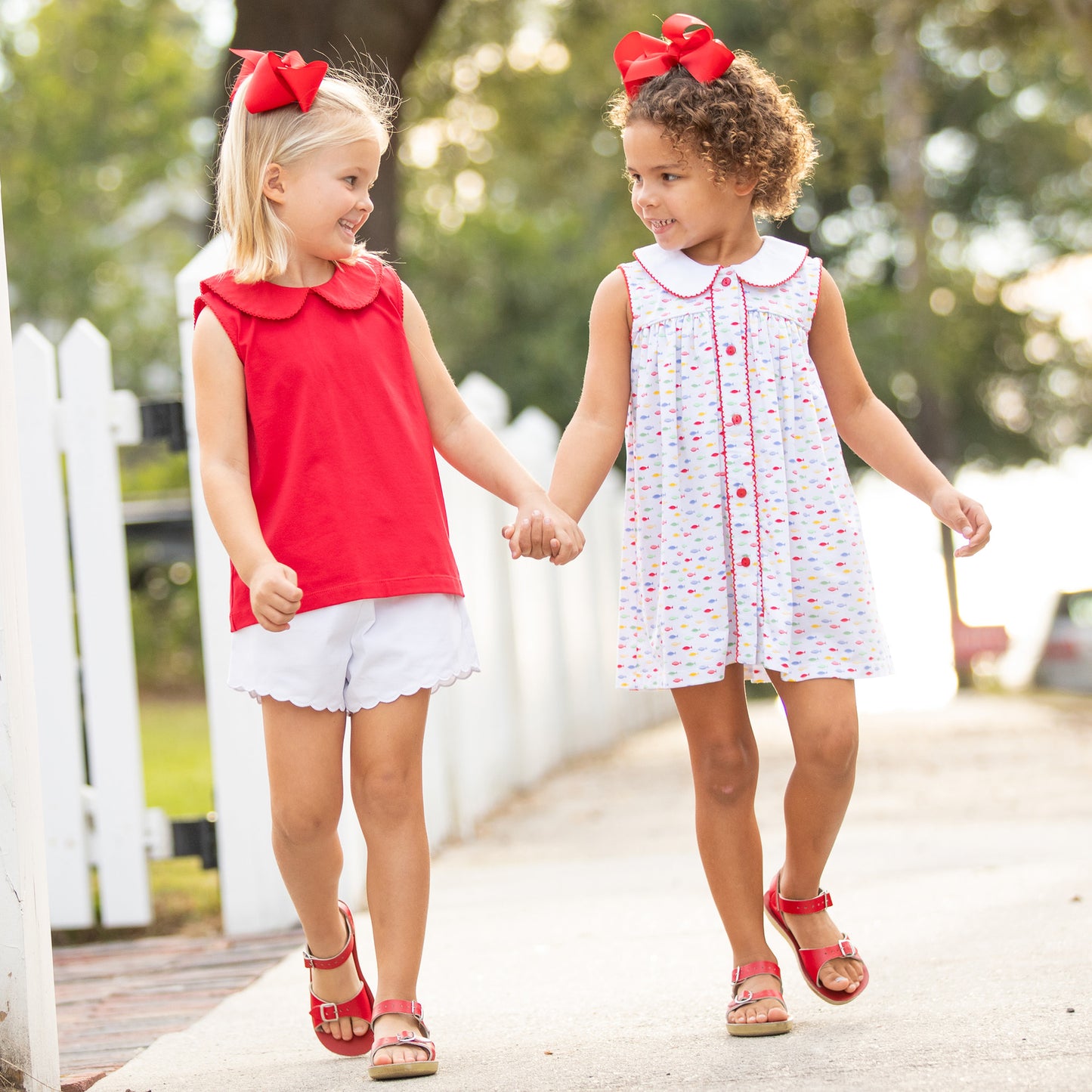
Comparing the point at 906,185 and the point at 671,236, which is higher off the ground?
the point at 906,185

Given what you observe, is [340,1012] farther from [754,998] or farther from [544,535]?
[544,535]

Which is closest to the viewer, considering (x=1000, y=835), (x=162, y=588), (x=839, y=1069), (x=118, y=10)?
(x=839, y=1069)

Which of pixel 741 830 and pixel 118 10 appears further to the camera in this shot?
pixel 118 10

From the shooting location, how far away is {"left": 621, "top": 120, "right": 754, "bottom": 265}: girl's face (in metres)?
2.88

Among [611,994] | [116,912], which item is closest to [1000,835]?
[611,994]

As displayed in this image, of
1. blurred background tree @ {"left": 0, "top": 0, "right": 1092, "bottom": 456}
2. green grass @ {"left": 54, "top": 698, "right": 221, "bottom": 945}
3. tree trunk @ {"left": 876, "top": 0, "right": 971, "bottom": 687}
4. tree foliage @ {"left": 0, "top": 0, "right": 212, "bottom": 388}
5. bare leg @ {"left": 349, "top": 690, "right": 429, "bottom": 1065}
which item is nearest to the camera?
bare leg @ {"left": 349, "top": 690, "right": 429, "bottom": 1065}

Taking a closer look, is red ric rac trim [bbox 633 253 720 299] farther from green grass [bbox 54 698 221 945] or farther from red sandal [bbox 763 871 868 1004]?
green grass [bbox 54 698 221 945]

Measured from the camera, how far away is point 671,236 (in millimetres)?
2934

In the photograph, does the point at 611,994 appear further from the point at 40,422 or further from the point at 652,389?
the point at 40,422

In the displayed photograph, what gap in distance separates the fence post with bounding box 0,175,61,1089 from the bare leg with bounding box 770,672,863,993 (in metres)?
1.34

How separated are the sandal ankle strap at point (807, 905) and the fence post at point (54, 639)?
2.41 metres

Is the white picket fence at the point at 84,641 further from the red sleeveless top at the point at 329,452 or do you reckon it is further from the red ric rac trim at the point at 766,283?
the red ric rac trim at the point at 766,283

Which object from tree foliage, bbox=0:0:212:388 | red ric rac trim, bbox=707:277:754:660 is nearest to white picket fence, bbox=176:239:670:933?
red ric rac trim, bbox=707:277:754:660

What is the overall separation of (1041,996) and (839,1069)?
1.87 ft
